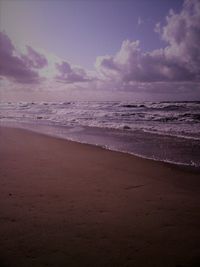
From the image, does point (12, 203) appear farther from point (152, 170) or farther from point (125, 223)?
point (152, 170)

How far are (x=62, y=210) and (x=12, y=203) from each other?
0.84 metres

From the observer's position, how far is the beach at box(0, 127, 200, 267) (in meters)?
2.84

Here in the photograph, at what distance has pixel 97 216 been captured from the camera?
371 cm

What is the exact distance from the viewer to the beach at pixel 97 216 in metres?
2.84

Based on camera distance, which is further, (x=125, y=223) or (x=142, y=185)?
(x=142, y=185)

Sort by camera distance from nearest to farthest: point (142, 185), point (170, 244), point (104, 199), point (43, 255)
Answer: point (43, 255) < point (170, 244) < point (104, 199) < point (142, 185)

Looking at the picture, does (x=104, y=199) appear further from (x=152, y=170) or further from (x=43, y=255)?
(x=152, y=170)

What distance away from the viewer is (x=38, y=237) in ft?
10.3

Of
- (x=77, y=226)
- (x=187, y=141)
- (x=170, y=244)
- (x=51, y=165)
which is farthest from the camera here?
(x=187, y=141)

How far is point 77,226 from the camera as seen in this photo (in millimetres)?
3418

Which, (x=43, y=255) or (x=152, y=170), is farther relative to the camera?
(x=152, y=170)

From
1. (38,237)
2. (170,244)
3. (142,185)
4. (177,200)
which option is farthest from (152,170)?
(38,237)

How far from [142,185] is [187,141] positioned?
6.29 m

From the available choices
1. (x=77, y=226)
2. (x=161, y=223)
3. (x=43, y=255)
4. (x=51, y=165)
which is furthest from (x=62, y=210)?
(x=51, y=165)
